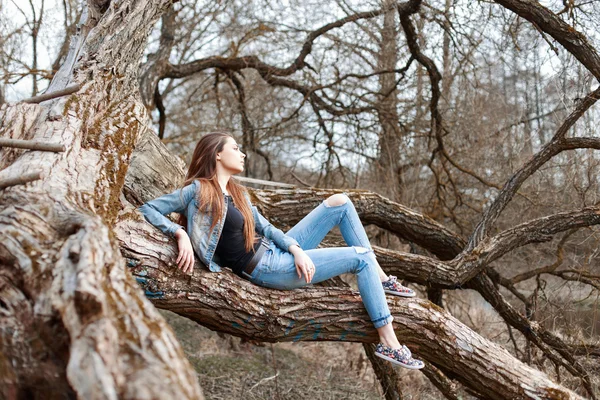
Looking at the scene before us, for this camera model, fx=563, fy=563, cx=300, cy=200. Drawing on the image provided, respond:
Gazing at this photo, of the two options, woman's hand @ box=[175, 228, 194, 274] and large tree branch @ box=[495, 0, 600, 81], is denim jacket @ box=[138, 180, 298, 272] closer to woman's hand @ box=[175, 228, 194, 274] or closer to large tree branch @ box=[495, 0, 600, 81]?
woman's hand @ box=[175, 228, 194, 274]

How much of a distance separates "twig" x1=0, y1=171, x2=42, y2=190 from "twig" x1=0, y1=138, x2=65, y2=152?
12.1 inches

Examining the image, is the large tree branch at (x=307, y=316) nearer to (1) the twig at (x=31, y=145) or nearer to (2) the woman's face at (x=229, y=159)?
(1) the twig at (x=31, y=145)

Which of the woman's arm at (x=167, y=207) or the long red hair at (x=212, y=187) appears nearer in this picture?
the woman's arm at (x=167, y=207)

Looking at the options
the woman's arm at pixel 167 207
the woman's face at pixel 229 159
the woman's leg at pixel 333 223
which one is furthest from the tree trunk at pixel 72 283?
the woman's leg at pixel 333 223

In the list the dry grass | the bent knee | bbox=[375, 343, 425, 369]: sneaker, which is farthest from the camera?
the dry grass

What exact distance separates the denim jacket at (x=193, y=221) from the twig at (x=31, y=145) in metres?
0.52

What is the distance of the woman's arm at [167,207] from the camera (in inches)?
111

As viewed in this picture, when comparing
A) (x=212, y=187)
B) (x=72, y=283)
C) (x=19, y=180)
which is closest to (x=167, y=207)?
(x=212, y=187)

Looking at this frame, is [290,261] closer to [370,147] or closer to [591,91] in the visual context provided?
[591,91]

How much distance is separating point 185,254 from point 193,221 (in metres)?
0.35

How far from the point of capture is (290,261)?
120 inches

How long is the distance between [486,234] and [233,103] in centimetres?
491

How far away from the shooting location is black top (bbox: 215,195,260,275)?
3.05 m

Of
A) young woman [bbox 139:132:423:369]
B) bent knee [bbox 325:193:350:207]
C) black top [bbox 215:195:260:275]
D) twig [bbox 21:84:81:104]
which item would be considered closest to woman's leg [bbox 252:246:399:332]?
young woman [bbox 139:132:423:369]
